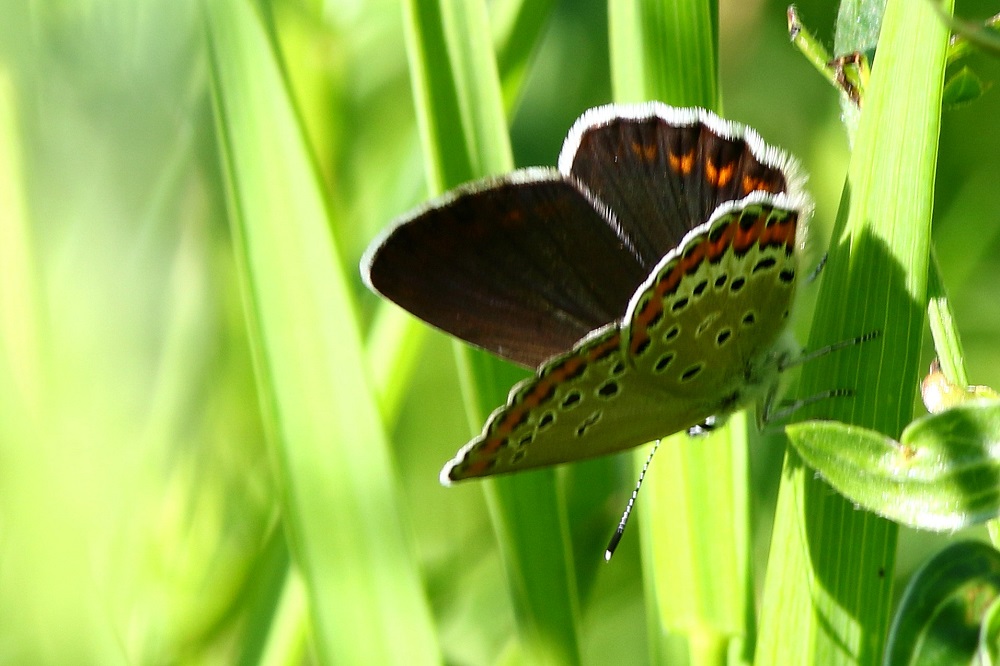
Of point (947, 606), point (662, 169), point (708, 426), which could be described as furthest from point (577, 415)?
point (947, 606)

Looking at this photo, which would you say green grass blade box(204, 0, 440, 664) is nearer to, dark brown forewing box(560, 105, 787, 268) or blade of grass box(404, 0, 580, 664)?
blade of grass box(404, 0, 580, 664)

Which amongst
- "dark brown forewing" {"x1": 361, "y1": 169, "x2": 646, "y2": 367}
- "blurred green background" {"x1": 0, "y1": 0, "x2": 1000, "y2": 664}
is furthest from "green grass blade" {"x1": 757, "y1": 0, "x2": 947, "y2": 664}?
"blurred green background" {"x1": 0, "y1": 0, "x2": 1000, "y2": 664}

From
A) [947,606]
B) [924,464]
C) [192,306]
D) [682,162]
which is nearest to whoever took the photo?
[924,464]

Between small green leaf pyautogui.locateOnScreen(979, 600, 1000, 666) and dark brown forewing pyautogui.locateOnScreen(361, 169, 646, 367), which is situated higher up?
dark brown forewing pyautogui.locateOnScreen(361, 169, 646, 367)

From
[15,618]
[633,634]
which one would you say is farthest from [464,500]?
[15,618]

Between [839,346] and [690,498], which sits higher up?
[839,346]

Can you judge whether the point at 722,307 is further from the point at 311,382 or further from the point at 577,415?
the point at 311,382

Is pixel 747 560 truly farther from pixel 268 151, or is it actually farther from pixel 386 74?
pixel 386 74
